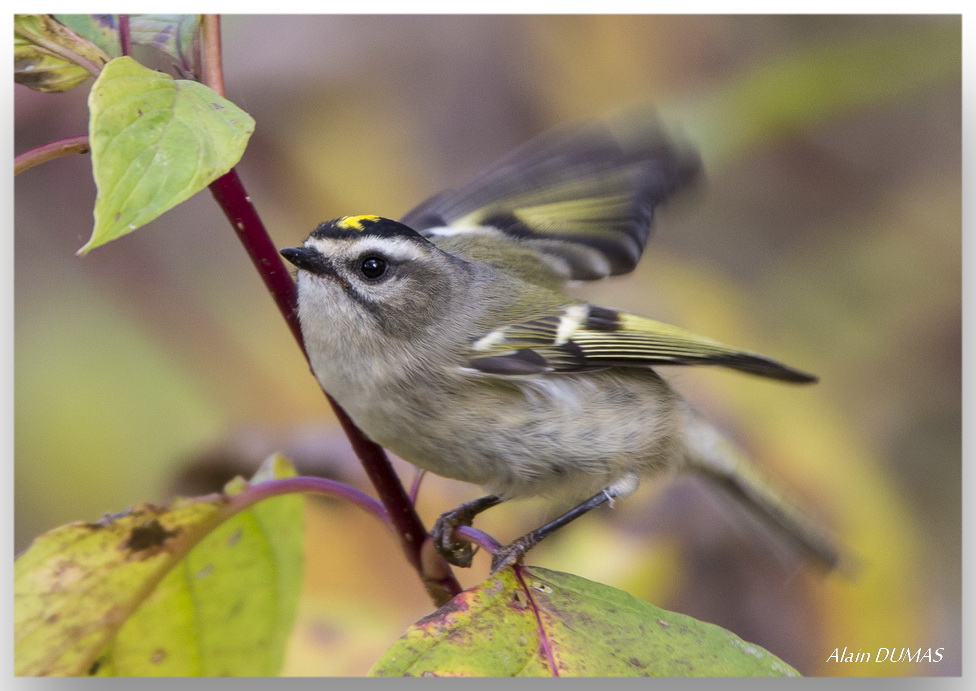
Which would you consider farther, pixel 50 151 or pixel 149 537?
pixel 149 537

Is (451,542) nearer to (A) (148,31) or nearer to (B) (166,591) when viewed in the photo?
(B) (166,591)

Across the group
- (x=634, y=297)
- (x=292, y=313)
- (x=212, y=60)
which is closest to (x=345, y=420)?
(x=292, y=313)

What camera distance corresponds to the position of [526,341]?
1.07m

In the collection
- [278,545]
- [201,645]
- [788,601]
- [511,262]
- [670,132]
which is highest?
[670,132]

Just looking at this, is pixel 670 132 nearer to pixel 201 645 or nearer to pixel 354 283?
pixel 354 283

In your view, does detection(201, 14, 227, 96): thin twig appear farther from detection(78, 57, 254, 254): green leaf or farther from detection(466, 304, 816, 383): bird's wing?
detection(466, 304, 816, 383): bird's wing

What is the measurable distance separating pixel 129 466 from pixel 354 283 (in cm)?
58

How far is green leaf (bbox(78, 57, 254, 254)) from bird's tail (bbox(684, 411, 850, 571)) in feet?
2.45

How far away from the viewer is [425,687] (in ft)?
2.86

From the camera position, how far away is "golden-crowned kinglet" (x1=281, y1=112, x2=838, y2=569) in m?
0.97

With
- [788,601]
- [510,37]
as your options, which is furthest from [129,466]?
[788,601]

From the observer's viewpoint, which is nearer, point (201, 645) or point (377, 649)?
point (201, 645)

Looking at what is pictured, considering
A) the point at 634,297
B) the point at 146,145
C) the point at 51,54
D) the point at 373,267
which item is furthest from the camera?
the point at 634,297

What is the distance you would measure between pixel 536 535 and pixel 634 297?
0.67 m
